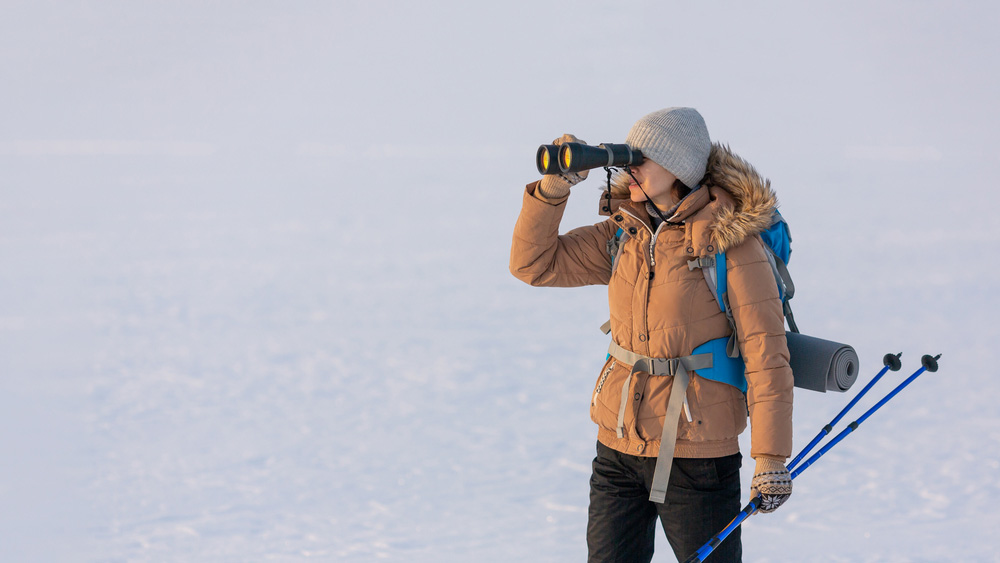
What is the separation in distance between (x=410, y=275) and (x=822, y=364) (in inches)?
210

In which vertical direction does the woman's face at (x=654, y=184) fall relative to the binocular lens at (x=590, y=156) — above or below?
below

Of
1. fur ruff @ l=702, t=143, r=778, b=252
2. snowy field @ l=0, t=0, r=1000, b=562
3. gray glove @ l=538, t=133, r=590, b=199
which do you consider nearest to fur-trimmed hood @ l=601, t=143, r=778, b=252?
fur ruff @ l=702, t=143, r=778, b=252

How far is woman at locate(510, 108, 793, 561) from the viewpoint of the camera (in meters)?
1.68

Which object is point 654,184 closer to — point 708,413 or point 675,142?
point 675,142

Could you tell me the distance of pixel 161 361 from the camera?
5.08 m

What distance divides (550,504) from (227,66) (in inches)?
567

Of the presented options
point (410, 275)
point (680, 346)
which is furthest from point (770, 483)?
point (410, 275)

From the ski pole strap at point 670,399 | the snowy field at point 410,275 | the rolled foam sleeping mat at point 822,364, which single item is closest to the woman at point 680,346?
the ski pole strap at point 670,399

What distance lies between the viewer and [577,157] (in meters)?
1.66

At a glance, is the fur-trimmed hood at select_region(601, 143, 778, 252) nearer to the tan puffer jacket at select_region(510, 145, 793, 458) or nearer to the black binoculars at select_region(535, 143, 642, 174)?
the tan puffer jacket at select_region(510, 145, 793, 458)

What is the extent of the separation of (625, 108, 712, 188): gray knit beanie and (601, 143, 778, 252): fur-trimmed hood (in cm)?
4

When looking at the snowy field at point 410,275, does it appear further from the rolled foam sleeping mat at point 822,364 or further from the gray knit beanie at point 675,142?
the gray knit beanie at point 675,142

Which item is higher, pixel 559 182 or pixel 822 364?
pixel 559 182

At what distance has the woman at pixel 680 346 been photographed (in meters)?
1.68
